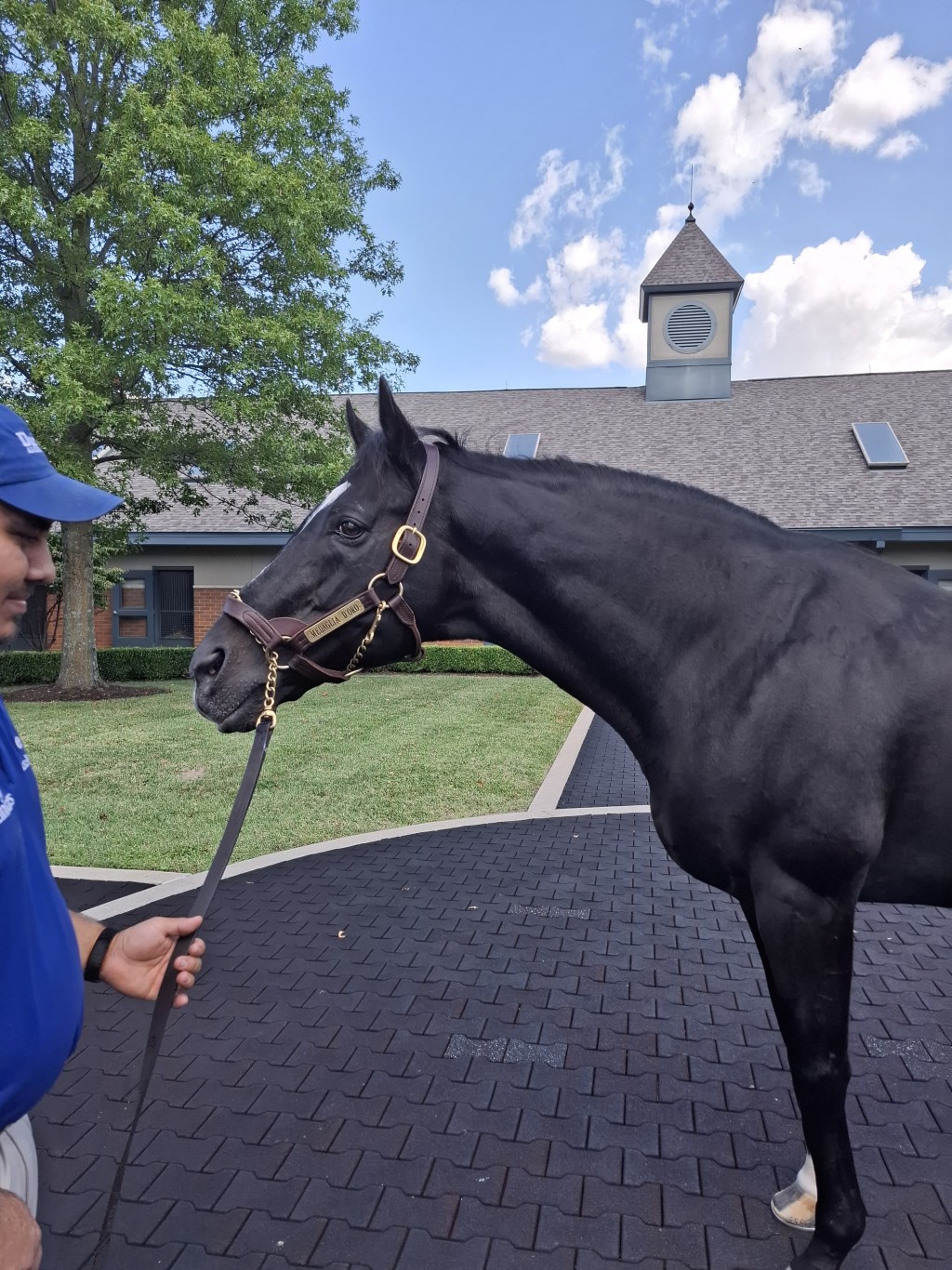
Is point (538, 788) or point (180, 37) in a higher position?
point (180, 37)

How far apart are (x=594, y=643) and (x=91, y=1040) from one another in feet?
9.70

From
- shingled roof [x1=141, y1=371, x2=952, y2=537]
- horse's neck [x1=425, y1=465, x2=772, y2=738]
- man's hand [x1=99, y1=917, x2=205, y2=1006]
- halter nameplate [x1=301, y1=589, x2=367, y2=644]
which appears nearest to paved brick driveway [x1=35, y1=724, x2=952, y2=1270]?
man's hand [x1=99, y1=917, x2=205, y2=1006]

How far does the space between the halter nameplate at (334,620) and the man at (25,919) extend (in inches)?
32.8

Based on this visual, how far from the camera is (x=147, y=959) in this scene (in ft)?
5.65

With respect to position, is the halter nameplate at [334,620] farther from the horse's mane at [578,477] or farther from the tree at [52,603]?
the tree at [52,603]

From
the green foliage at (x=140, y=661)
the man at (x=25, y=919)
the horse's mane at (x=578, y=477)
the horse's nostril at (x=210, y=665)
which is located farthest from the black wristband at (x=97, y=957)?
the green foliage at (x=140, y=661)

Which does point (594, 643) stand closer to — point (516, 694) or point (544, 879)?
point (544, 879)

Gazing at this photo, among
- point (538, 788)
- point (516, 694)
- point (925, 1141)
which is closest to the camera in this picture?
point (925, 1141)

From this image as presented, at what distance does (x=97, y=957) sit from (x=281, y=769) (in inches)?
268

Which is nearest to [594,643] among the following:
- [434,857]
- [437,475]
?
[437,475]

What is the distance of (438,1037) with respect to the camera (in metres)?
3.37

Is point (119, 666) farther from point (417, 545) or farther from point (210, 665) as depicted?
point (417, 545)

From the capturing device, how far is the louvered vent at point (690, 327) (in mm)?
22688

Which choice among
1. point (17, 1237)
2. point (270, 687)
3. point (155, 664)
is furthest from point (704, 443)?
point (17, 1237)
